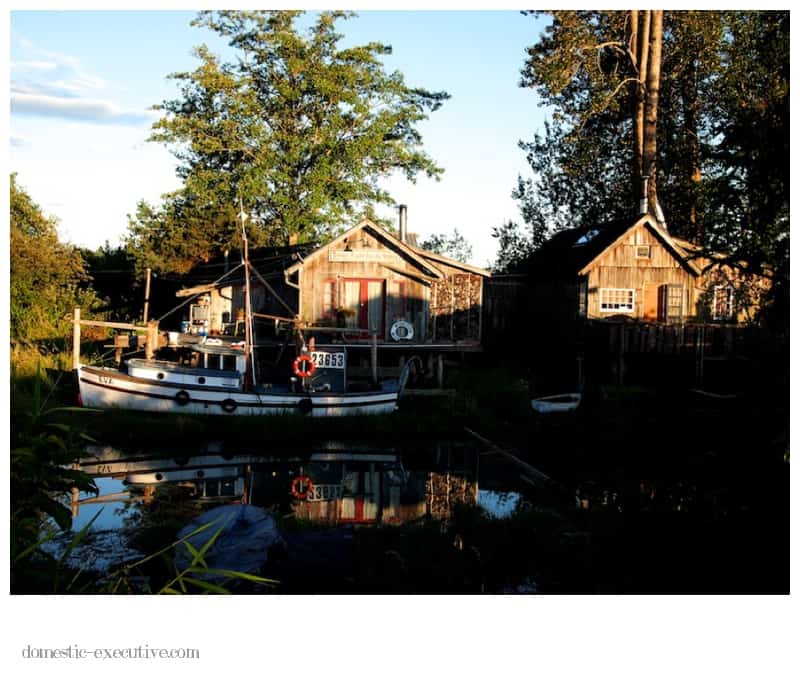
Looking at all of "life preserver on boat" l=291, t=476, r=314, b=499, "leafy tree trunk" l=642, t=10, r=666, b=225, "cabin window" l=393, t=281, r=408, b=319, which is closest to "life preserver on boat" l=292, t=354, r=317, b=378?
"cabin window" l=393, t=281, r=408, b=319

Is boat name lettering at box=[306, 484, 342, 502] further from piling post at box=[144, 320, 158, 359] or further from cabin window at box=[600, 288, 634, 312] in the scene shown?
cabin window at box=[600, 288, 634, 312]

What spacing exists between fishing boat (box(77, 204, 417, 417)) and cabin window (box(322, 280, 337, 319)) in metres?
3.45

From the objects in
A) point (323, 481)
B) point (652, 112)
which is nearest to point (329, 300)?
point (323, 481)

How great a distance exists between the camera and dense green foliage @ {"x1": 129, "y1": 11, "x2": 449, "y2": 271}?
36.4 meters

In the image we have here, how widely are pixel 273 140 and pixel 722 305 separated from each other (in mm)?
19014

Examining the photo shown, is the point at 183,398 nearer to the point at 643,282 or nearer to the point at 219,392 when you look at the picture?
the point at 219,392

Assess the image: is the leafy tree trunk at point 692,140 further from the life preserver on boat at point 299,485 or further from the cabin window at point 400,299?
the life preserver on boat at point 299,485

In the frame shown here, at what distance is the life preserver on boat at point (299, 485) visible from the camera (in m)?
17.4

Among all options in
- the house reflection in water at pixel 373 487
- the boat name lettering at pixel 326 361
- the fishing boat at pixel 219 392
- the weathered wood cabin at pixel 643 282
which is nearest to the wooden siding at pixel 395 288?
the boat name lettering at pixel 326 361

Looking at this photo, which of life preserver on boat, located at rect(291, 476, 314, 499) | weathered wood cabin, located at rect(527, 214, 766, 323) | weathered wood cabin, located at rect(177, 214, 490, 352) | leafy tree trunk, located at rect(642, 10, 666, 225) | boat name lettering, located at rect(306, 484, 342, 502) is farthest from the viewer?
leafy tree trunk, located at rect(642, 10, 666, 225)

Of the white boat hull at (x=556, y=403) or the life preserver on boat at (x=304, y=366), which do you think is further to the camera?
the white boat hull at (x=556, y=403)

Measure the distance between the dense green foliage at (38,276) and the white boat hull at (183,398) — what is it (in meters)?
5.09

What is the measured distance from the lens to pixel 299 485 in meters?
18.2
